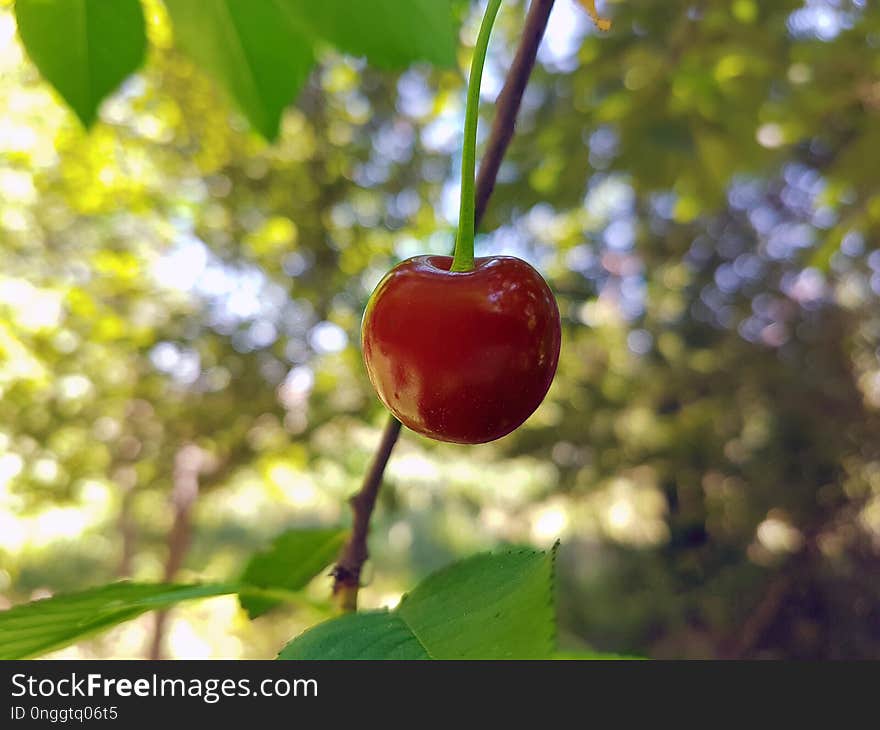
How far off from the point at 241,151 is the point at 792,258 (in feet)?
9.34

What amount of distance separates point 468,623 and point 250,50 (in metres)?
0.45

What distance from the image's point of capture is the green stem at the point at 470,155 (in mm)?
358

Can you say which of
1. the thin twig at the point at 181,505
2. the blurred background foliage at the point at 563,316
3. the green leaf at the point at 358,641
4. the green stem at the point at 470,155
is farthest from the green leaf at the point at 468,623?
the thin twig at the point at 181,505

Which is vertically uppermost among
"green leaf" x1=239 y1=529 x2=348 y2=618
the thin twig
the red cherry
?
the red cherry

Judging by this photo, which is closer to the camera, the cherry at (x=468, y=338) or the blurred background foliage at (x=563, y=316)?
the cherry at (x=468, y=338)

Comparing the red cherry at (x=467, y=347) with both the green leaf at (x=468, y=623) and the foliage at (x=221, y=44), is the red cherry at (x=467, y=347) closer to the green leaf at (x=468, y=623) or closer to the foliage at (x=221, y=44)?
the green leaf at (x=468, y=623)

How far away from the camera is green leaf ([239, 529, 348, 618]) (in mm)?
610

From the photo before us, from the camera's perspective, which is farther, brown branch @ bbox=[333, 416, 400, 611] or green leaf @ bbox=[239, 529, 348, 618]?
green leaf @ bbox=[239, 529, 348, 618]

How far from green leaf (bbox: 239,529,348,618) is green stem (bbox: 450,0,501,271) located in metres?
0.33

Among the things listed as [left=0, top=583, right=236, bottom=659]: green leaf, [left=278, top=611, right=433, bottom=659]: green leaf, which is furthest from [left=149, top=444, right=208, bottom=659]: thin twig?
[left=278, top=611, right=433, bottom=659]: green leaf

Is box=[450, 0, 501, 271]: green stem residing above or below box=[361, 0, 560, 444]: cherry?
above

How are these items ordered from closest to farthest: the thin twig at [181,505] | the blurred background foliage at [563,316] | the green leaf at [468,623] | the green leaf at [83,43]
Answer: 1. the green leaf at [468,623]
2. the green leaf at [83,43]
3. the blurred background foliage at [563,316]
4. the thin twig at [181,505]

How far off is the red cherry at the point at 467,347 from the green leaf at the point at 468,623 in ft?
0.24

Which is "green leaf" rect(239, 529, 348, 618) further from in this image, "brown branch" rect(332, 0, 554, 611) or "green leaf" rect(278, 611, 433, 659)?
"green leaf" rect(278, 611, 433, 659)
